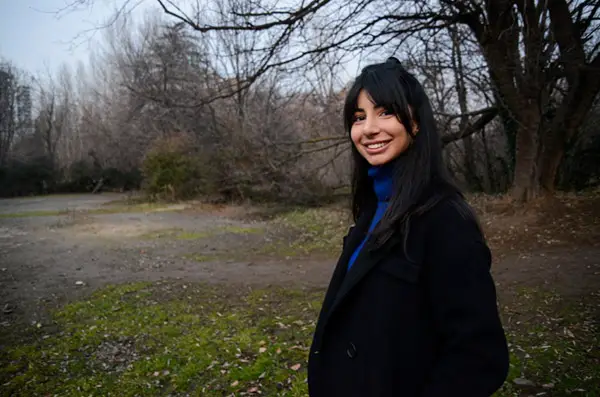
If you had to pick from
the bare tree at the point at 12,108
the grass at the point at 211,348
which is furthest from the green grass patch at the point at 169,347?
the bare tree at the point at 12,108

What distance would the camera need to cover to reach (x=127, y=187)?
102 ft

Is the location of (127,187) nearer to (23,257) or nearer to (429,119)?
(23,257)

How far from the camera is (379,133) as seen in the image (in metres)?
1.40

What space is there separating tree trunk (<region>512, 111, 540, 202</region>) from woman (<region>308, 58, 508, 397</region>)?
27.7 feet

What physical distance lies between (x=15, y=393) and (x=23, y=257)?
257 inches

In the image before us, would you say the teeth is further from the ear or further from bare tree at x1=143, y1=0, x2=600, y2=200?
bare tree at x1=143, y1=0, x2=600, y2=200

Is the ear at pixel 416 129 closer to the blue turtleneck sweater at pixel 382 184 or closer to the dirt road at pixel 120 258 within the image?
the blue turtleneck sweater at pixel 382 184

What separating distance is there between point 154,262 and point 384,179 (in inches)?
310

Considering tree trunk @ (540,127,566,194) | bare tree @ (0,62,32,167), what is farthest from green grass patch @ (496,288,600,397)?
bare tree @ (0,62,32,167)

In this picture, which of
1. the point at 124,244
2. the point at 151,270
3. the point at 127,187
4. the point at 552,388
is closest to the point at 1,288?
the point at 151,270

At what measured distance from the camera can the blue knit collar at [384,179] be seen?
144 cm

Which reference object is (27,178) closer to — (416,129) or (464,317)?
(416,129)

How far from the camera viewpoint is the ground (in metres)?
3.54

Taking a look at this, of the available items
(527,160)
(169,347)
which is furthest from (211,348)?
(527,160)
